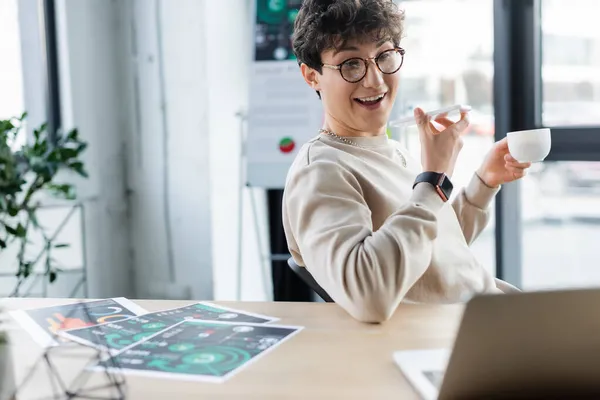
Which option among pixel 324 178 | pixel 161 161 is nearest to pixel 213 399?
pixel 324 178

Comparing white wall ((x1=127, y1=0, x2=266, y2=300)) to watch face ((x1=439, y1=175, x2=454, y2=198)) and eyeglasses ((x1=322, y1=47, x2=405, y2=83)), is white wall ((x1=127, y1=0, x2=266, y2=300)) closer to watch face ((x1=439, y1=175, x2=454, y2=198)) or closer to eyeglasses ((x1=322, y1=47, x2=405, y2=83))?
eyeglasses ((x1=322, y1=47, x2=405, y2=83))

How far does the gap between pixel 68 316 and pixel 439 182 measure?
2.35 ft

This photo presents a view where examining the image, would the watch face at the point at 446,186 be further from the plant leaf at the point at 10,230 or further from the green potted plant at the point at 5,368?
the plant leaf at the point at 10,230

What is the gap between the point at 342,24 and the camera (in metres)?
1.35

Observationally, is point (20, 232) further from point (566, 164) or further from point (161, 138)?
point (566, 164)

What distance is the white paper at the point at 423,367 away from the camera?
82 cm

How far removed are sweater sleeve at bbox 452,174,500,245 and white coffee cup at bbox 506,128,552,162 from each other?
0.18 meters

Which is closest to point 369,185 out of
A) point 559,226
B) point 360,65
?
point 360,65

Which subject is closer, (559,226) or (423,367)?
(423,367)

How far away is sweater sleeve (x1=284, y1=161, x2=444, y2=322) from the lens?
1.12 m

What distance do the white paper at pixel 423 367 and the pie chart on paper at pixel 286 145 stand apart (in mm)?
2138

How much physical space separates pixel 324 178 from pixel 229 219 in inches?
85.6

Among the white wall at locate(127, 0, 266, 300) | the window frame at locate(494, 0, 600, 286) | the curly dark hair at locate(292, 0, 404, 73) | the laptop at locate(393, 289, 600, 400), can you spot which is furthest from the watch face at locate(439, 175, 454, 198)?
the white wall at locate(127, 0, 266, 300)

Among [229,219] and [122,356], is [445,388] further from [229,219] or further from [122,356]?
[229,219]
